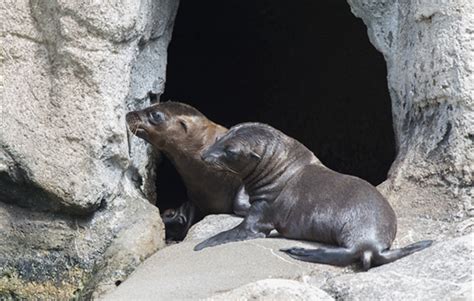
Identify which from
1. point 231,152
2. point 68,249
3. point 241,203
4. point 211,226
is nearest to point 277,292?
point 231,152

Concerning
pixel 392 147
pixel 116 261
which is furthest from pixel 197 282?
pixel 392 147

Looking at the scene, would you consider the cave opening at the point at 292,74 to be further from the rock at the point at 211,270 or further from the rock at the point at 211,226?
the rock at the point at 211,270

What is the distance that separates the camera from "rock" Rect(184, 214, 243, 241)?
26.3 ft

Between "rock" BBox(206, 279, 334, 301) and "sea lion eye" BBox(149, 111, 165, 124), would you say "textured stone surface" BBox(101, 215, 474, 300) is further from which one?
"sea lion eye" BBox(149, 111, 165, 124)

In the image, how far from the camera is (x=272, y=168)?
25.7 ft

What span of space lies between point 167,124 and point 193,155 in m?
0.33

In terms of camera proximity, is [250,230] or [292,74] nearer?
[250,230]

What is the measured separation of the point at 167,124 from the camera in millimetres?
8867

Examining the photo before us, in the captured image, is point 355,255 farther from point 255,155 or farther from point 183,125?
point 183,125

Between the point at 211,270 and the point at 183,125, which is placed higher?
the point at 183,125

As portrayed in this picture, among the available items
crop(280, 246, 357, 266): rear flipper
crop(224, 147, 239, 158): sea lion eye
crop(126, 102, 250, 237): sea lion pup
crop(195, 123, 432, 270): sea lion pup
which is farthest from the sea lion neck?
crop(126, 102, 250, 237): sea lion pup

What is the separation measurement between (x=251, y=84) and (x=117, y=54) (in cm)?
453

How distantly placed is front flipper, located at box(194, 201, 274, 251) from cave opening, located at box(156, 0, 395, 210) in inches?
140

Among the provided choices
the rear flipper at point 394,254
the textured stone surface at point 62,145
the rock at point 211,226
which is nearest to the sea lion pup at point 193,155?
the rock at point 211,226
